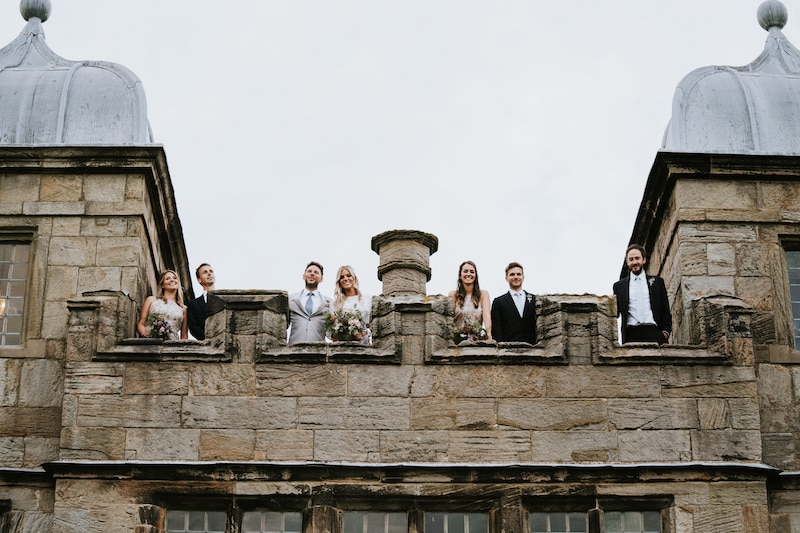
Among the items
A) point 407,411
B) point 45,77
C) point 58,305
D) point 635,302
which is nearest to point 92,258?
point 58,305

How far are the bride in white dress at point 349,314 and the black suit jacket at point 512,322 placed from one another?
1388mm

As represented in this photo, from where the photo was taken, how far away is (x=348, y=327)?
20.1m

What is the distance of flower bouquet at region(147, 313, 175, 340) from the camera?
20.4m

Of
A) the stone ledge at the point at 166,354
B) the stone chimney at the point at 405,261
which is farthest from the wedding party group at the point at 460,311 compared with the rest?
the stone chimney at the point at 405,261

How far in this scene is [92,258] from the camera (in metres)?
21.3

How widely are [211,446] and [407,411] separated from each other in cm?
207

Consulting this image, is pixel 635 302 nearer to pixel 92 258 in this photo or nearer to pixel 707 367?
pixel 707 367

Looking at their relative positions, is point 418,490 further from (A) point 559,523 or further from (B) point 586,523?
(B) point 586,523

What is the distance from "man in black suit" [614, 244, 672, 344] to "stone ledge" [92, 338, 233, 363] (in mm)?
4462

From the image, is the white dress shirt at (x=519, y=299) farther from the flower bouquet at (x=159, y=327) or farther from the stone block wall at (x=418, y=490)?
the flower bouquet at (x=159, y=327)

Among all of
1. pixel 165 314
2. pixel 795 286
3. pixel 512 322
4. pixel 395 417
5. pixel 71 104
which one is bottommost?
pixel 395 417

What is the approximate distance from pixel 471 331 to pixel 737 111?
16.2 ft

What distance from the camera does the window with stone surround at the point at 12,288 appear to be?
21047 mm

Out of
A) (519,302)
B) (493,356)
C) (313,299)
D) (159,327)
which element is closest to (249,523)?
(159,327)
